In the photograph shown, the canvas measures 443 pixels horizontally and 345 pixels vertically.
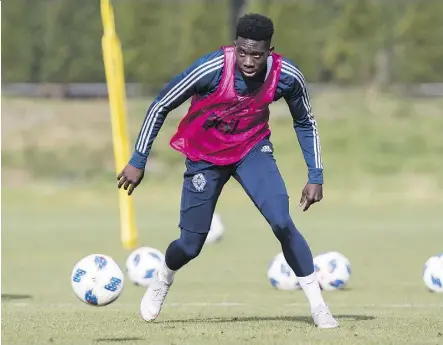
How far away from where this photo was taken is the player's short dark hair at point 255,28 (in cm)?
938

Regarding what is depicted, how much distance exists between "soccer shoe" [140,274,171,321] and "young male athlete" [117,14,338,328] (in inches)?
16.2

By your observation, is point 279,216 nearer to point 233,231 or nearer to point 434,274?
point 434,274

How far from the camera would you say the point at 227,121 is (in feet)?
32.3

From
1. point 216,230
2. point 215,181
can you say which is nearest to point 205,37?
point 216,230

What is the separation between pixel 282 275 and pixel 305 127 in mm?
4019

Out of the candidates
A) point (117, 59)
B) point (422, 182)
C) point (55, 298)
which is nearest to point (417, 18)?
point (422, 182)

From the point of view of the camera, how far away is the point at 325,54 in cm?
4656

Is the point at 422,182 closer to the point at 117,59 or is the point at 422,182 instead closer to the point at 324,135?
the point at 324,135

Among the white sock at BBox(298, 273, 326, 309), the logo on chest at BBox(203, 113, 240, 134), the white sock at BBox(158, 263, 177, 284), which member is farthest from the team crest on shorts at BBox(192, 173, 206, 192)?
the white sock at BBox(298, 273, 326, 309)

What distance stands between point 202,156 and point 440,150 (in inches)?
1119

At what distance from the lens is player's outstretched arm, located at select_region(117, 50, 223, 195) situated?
9.59 meters

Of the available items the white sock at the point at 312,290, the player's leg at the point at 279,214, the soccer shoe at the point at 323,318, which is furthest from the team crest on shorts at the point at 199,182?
the soccer shoe at the point at 323,318

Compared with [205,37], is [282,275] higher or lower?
higher

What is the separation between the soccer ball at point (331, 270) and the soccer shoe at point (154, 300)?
3438 mm
